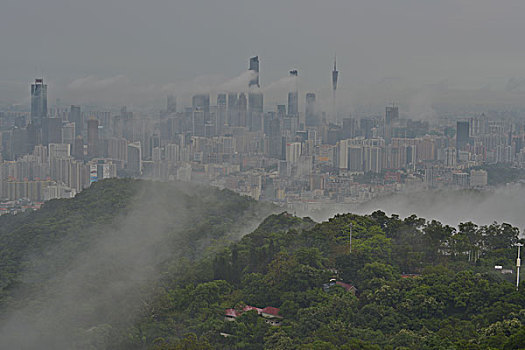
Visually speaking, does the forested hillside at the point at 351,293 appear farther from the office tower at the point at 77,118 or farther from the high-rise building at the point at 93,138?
the office tower at the point at 77,118

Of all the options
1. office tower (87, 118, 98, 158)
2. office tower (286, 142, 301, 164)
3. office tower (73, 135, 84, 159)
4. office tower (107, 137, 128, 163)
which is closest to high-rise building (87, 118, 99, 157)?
office tower (87, 118, 98, 158)

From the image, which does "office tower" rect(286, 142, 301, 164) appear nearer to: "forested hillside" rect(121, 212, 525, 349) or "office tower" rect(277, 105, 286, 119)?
"office tower" rect(277, 105, 286, 119)

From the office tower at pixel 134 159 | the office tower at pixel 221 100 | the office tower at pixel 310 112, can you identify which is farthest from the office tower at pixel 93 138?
the office tower at pixel 310 112

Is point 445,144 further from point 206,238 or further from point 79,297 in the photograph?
point 79,297

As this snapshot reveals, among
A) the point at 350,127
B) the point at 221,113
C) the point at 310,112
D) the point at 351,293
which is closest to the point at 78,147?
the point at 221,113

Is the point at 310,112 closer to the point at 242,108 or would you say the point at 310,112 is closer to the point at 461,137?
the point at 242,108

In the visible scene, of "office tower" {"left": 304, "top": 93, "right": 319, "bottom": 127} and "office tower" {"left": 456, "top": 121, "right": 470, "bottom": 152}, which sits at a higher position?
"office tower" {"left": 304, "top": 93, "right": 319, "bottom": 127}
